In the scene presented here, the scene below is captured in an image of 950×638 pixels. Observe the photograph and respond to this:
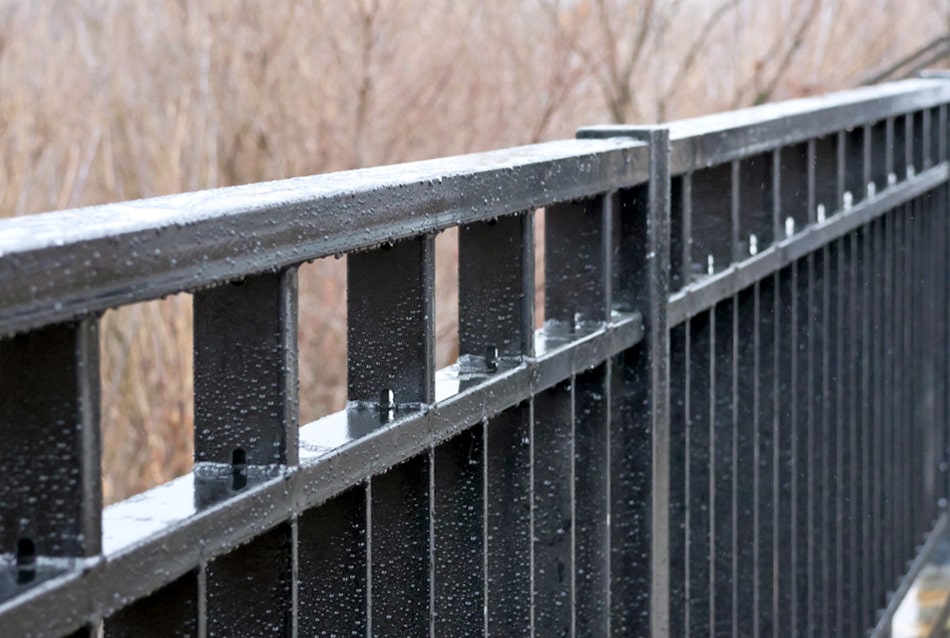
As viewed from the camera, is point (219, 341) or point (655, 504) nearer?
point (219, 341)

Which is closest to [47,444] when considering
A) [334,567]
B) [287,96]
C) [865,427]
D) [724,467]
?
[334,567]

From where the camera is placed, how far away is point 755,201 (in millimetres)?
2969

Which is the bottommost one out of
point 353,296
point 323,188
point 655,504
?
point 655,504

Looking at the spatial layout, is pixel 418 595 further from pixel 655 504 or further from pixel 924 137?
pixel 924 137

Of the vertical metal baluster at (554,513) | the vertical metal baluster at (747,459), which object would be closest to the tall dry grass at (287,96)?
the vertical metal baluster at (747,459)

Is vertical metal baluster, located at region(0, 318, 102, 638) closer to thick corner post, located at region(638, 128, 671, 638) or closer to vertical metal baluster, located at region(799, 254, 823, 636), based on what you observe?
thick corner post, located at region(638, 128, 671, 638)

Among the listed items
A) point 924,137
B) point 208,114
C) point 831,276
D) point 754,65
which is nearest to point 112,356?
point 208,114

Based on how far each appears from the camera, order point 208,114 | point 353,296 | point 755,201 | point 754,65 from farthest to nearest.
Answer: point 754,65 → point 208,114 → point 755,201 → point 353,296

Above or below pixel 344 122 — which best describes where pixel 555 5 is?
above

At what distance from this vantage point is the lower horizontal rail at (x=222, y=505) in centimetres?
106

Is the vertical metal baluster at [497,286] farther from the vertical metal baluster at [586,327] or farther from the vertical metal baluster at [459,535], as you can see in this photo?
the vertical metal baluster at [586,327]

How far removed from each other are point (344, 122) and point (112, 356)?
188cm

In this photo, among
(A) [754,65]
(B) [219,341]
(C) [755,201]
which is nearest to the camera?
(B) [219,341]

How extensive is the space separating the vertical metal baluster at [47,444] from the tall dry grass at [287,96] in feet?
24.9
